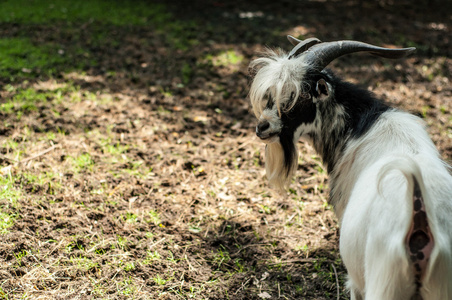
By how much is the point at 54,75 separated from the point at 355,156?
197 inches

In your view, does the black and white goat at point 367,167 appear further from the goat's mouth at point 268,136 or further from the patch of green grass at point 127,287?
the patch of green grass at point 127,287

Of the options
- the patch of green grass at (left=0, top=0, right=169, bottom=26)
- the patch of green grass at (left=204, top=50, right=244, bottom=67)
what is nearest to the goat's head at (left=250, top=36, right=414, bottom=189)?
the patch of green grass at (left=204, top=50, right=244, bottom=67)

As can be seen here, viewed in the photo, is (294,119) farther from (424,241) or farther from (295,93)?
(424,241)

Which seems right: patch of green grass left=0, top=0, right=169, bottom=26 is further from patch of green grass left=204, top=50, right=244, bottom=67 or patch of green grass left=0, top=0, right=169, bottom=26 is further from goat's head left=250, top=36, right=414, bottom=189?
goat's head left=250, top=36, right=414, bottom=189

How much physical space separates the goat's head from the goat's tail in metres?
1.12

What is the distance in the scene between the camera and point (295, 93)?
2.96 meters

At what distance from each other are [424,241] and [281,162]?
145 centimetres

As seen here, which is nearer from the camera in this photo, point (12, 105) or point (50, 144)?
point (50, 144)

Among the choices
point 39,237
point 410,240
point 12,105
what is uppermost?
point 410,240

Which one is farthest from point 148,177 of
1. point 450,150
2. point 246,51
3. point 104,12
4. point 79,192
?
point 104,12

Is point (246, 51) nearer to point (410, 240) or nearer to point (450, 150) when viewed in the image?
point (450, 150)

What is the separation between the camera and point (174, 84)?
6.51 m

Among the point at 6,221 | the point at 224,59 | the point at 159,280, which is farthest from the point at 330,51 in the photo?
the point at 224,59

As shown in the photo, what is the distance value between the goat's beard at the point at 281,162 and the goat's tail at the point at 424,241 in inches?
48.9
